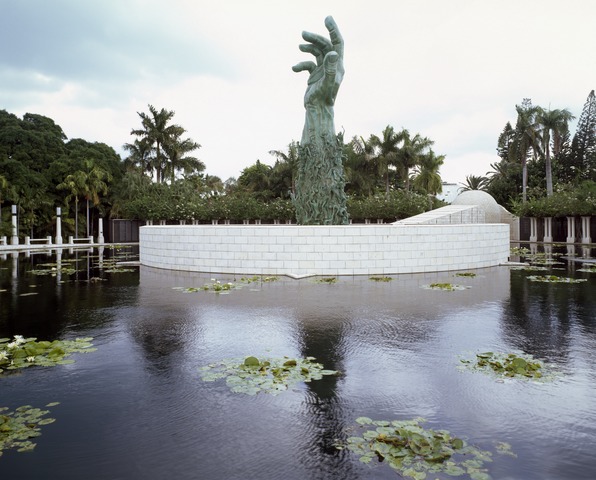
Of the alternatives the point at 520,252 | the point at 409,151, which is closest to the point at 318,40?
the point at 520,252

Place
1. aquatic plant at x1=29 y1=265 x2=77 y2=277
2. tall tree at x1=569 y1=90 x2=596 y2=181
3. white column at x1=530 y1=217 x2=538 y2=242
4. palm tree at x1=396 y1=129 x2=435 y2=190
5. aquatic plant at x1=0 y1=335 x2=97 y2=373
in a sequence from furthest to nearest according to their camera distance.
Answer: tall tree at x1=569 y1=90 x2=596 y2=181
palm tree at x1=396 y1=129 x2=435 y2=190
white column at x1=530 y1=217 x2=538 y2=242
aquatic plant at x1=29 y1=265 x2=77 y2=277
aquatic plant at x1=0 y1=335 x2=97 y2=373

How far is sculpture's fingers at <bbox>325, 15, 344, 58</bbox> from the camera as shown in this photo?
658 inches

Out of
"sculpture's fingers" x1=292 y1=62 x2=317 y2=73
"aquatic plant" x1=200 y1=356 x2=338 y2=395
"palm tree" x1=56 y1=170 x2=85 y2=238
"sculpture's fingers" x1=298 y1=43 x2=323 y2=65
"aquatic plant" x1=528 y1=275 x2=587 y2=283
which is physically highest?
"sculpture's fingers" x1=298 y1=43 x2=323 y2=65

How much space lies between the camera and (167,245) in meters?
16.3

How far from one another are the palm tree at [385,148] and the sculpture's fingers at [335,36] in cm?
2904

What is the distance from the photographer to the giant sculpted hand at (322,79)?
665 inches

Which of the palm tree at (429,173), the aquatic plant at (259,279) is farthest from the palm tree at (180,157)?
the aquatic plant at (259,279)

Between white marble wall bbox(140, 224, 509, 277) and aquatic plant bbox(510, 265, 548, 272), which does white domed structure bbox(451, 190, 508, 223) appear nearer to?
aquatic plant bbox(510, 265, 548, 272)

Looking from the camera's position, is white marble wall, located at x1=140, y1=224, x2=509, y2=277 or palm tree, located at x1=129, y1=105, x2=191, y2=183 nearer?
white marble wall, located at x1=140, y1=224, x2=509, y2=277

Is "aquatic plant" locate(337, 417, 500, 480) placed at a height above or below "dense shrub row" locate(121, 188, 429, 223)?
below

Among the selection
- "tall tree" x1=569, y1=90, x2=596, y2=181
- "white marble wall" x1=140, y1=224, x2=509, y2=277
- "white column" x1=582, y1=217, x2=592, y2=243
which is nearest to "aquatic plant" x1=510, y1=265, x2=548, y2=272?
"white marble wall" x1=140, y1=224, x2=509, y2=277

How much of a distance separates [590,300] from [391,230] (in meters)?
5.37

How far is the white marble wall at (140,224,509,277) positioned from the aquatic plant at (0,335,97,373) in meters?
7.55

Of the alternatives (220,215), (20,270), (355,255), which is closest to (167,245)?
(20,270)
